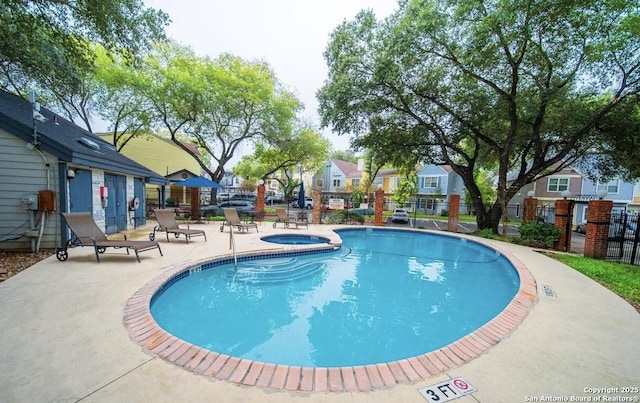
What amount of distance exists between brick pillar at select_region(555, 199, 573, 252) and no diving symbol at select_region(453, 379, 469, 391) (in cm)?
1095

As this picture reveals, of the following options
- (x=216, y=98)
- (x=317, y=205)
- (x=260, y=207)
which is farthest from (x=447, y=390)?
(x=216, y=98)

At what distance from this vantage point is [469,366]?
257cm

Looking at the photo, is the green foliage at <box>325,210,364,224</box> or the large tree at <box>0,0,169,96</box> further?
the green foliage at <box>325,210,364,224</box>

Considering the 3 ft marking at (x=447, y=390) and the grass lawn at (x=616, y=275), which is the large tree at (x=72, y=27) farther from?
the grass lawn at (x=616, y=275)

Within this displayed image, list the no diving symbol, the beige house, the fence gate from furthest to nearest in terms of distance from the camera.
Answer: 1. the beige house
2. the fence gate
3. the no diving symbol

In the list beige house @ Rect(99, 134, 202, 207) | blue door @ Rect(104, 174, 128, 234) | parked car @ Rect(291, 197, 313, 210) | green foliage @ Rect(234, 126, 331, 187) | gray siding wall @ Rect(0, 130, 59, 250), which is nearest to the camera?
gray siding wall @ Rect(0, 130, 59, 250)

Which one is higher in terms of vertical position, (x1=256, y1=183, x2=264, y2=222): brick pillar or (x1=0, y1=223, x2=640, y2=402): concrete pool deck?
(x1=256, y1=183, x2=264, y2=222): brick pillar

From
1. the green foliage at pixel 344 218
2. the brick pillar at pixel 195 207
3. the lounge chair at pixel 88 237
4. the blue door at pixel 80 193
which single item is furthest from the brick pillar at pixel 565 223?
the brick pillar at pixel 195 207

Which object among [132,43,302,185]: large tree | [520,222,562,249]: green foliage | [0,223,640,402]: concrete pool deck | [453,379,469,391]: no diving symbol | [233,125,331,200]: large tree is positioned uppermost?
[132,43,302,185]: large tree

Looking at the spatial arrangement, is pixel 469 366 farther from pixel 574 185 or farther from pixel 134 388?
pixel 574 185

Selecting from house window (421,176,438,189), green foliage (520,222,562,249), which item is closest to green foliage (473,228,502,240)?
green foliage (520,222,562,249)

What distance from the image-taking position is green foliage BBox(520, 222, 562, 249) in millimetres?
10086

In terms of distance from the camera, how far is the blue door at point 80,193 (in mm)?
6965

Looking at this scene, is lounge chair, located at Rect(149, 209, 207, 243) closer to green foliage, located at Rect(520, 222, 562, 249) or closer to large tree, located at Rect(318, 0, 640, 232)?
large tree, located at Rect(318, 0, 640, 232)
